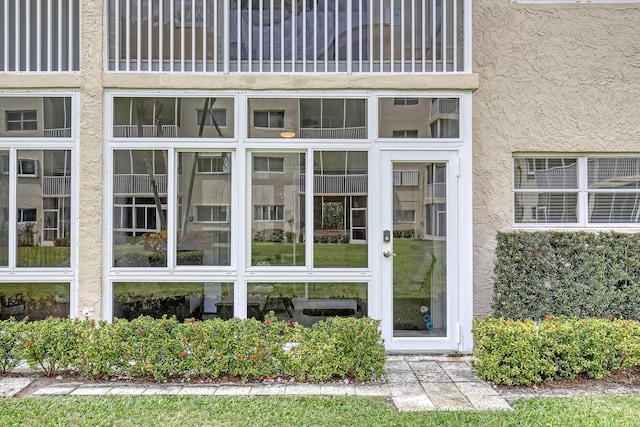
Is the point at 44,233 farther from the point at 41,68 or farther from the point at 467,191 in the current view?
the point at 467,191

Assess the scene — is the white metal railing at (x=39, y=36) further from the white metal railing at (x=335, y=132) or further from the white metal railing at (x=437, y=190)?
the white metal railing at (x=437, y=190)

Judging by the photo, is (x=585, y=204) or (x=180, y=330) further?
(x=585, y=204)

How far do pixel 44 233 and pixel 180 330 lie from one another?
2291 mm

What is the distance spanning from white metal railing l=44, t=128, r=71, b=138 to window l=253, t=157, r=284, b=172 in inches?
89.3

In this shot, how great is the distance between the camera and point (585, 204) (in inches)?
228

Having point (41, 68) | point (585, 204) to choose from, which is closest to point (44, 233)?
point (41, 68)

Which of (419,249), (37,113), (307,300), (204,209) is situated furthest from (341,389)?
(37,113)

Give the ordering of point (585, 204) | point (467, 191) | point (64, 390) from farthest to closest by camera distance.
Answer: point (585, 204)
point (467, 191)
point (64, 390)

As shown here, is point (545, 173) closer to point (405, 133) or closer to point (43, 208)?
point (405, 133)

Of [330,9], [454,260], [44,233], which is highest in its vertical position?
[330,9]

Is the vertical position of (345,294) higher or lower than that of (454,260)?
lower

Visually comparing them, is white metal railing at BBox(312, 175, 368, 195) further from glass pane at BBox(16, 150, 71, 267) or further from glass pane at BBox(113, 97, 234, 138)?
glass pane at BBox(16, 150, 71, 267)

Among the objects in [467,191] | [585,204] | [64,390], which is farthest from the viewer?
[585,204]

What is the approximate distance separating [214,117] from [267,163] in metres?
0.85
